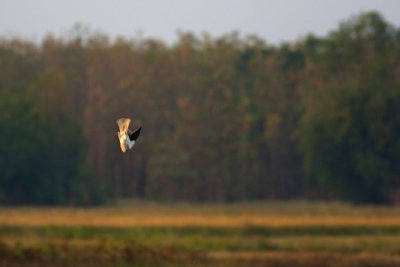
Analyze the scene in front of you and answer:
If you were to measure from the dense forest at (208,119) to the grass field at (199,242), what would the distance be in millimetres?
27952

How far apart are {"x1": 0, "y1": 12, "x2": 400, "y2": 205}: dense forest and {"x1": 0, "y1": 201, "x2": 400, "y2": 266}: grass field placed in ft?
91.7

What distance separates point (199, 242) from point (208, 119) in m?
55.4

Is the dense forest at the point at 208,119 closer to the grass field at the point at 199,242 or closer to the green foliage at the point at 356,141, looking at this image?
the green foliage at the point at 356,141

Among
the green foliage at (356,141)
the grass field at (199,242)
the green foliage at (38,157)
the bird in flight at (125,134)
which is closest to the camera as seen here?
the bird in flight at (125,134)

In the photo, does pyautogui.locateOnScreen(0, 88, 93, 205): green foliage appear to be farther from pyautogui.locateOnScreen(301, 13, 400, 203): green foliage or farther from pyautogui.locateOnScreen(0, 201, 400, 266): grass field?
pyautogui.locateOnScreen(0, 201, 400, 266): grass field

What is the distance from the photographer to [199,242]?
97.9ft

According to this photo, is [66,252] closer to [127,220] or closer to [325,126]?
[127,220]

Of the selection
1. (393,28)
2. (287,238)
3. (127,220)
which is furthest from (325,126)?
(287,238)

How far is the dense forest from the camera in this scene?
69750mm

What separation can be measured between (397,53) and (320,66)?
24.8 feet

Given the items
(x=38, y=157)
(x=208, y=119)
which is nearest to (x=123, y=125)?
(x=38, y=157)

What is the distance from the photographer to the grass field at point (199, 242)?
25.2 metres

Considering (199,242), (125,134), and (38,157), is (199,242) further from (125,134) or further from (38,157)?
(38,157)

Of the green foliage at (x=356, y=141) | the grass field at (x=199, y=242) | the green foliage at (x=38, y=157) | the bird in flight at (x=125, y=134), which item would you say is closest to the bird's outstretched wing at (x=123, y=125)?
the bird in flight at (x=125, y=134)
